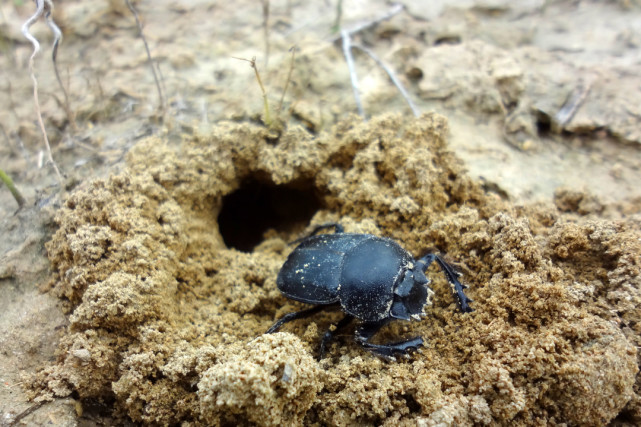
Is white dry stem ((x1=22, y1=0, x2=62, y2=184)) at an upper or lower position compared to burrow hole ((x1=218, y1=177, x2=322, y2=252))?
upper

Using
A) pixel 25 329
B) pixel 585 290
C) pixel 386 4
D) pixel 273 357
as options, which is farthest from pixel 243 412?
pixel 386 4

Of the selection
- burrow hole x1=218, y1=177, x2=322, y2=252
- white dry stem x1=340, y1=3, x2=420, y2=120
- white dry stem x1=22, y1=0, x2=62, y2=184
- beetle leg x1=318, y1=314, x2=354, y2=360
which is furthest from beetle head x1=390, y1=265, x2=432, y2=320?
white dry stem x1=22, y1=0, x2=62, y2=184

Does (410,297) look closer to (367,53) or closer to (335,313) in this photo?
(335,313)

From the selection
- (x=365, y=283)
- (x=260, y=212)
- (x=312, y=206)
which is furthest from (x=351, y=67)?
(x=365, y=283)

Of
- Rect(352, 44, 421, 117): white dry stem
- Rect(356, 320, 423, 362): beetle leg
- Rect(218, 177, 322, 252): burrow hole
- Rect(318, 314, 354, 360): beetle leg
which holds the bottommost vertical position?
Rect(218, 177, 322, 252): burrow hole

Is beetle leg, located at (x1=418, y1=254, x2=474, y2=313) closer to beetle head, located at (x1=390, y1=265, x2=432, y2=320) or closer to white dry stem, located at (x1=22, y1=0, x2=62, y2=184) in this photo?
beetle head, located at (x1=390, y1=265, x2=432, y2=320)

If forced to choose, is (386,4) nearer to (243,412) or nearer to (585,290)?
(585,290)
